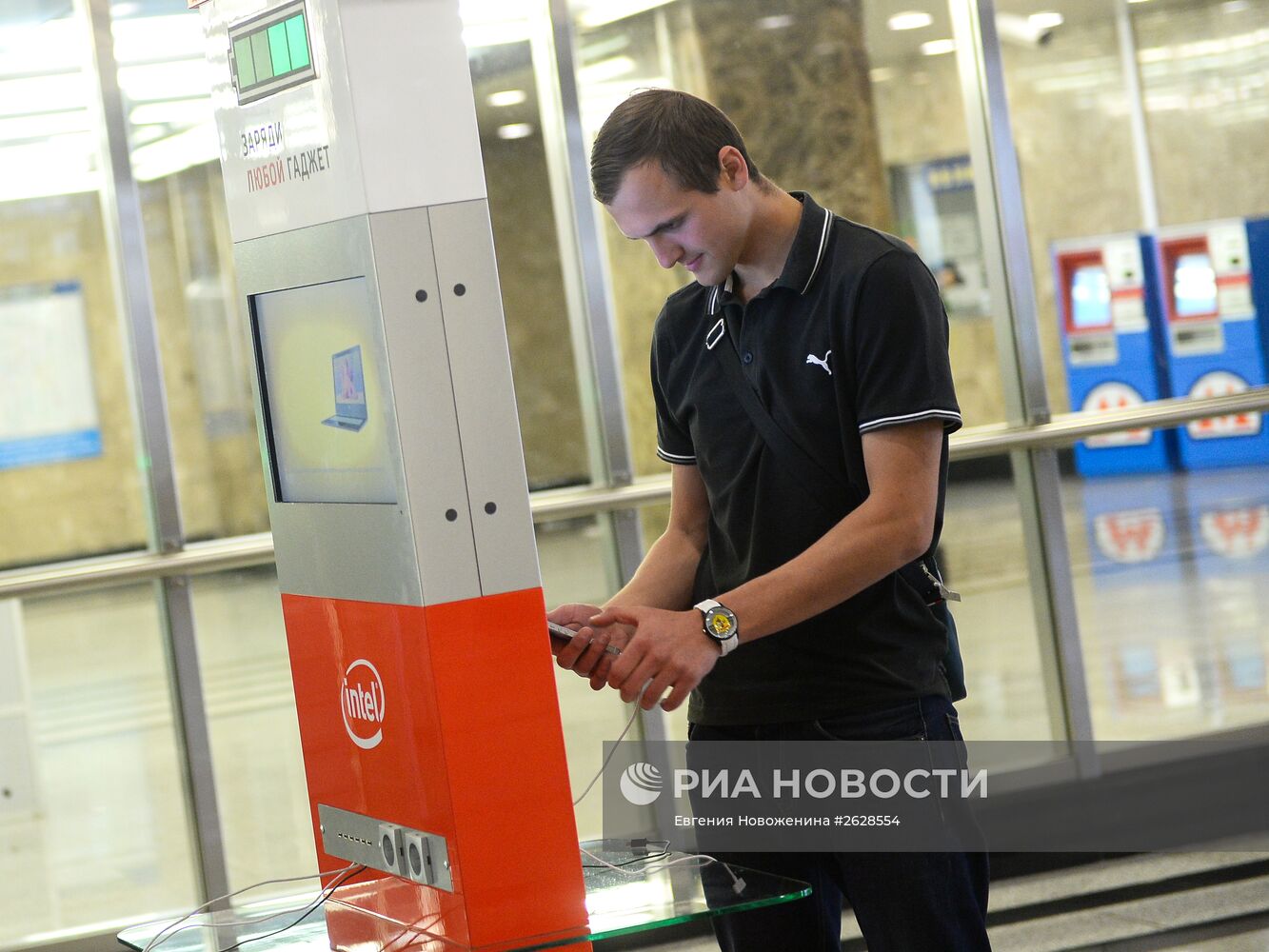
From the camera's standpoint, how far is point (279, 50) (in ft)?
5.21

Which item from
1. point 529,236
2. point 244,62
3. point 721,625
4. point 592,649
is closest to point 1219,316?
point 529,236

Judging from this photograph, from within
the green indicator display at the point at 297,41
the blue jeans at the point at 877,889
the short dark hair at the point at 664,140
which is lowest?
the blue jeans at the point at 877,889

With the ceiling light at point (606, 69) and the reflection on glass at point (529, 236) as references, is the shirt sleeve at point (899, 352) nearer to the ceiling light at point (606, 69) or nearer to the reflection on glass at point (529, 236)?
the reflection on glass at point (529, 236)

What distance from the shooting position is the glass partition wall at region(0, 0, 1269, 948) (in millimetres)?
4141

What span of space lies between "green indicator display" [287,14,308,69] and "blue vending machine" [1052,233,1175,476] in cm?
385

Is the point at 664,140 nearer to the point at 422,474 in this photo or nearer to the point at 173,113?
the point at 422,474

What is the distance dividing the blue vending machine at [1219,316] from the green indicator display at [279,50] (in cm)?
382

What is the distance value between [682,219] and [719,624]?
50 cm

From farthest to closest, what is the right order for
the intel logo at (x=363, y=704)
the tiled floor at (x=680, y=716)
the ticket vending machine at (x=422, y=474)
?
the tiled floor at (x=680, y=716) → the intel logo at (x=363, y=704) → the ticket vending machine at (x=422, y=474)

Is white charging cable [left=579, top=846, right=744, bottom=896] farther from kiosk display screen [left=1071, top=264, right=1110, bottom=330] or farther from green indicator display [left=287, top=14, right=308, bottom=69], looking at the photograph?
kiosk display screen [left=1071, top=264, right=1110, bottom=330]

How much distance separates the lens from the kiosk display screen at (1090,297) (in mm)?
5137

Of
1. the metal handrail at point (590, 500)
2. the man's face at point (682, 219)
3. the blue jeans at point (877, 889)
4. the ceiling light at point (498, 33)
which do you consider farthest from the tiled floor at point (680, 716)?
the man's face at point (682, 219)

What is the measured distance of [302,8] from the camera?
154 centimetres

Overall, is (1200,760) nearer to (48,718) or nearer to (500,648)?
(500,648)
